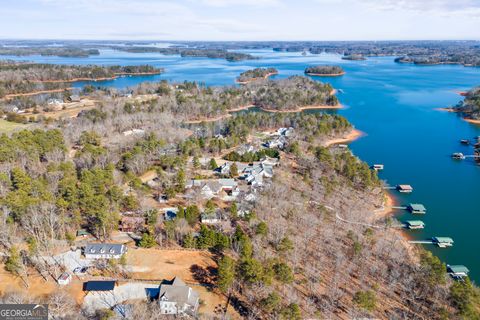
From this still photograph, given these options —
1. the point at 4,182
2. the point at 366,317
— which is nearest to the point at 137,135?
the point at 4,182

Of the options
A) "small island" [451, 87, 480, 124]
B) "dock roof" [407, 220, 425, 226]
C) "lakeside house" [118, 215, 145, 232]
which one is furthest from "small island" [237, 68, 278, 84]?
"lakeside house" [118, 215, 145, 232]

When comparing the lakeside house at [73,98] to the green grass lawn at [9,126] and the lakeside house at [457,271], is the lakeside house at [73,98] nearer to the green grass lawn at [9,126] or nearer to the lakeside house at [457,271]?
the green grass lawn at [9,126]

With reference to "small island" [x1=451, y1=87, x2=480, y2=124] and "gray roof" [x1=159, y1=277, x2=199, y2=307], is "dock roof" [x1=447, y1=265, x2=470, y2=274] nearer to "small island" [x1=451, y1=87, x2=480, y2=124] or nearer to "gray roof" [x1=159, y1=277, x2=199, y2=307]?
"gray roof" [x1=159, y1=277, x2=199, y2=307]

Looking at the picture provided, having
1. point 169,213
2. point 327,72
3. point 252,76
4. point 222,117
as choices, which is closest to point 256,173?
point 169,213

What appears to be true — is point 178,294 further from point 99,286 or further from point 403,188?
point 403,188

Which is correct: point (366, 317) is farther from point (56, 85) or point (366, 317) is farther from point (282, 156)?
point (56, 85)

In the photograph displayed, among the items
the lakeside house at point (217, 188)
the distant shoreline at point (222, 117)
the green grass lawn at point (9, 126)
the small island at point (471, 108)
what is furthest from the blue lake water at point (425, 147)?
the green grass lawn at point (9, 126)

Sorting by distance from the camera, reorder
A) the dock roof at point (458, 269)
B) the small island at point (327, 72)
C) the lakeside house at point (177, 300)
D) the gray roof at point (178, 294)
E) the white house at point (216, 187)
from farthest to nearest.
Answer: the small island at point (327, 72) → the white house at point (216, 187) → the dock roof at point (458, 269) → the gray roof at point (178, 294) → the lakeside house at point (177, 300)
